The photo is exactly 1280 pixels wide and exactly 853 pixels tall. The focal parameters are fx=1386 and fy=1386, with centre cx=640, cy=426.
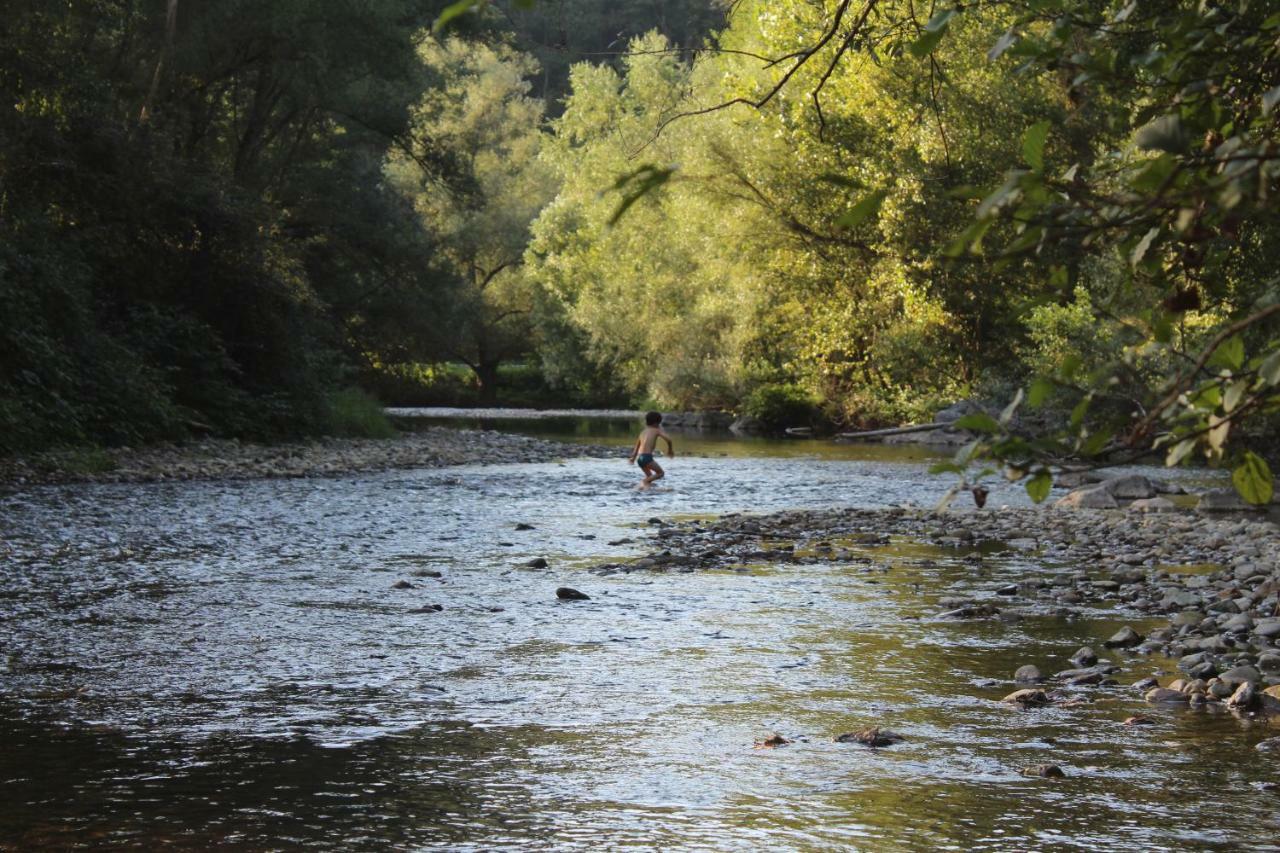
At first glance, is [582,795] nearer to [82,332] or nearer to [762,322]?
[82,332]

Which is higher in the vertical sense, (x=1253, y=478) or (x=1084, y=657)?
(x=1253, y=478)

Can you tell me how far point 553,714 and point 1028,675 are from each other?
2.79 m

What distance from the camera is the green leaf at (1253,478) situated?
11.6ft


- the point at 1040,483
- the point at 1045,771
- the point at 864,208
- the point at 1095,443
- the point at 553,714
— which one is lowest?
the point at 553,714

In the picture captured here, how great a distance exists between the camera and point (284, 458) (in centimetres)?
2620

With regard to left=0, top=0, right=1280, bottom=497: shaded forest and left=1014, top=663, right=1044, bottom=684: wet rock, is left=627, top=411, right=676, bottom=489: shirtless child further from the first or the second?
left=1014, top=663, right=1044, bottom=684: wet rock

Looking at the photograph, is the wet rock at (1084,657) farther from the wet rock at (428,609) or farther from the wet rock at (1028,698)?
the wet rock at (428,609)

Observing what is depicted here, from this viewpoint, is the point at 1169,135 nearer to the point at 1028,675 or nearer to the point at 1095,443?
the point at 1095,443

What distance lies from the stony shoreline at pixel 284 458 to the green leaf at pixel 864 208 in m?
18.9

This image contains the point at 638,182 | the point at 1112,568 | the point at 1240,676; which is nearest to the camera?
the point at 638,182

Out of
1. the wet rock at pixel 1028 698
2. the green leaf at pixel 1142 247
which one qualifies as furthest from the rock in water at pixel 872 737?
the green leaf at pixel 1142 247

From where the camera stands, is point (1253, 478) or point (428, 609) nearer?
point (1253, 478)

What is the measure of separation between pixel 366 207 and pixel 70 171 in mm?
14153

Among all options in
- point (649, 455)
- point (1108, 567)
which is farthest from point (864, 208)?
point (649, 455)
